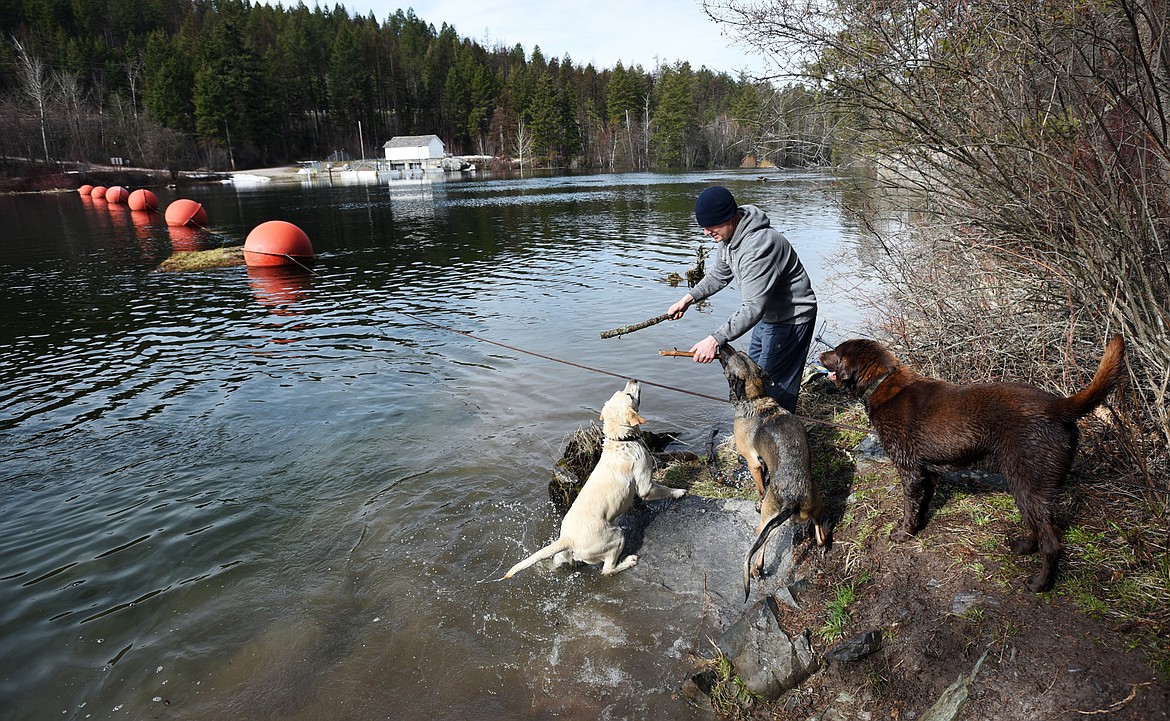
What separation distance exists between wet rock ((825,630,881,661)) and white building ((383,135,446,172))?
118 meters

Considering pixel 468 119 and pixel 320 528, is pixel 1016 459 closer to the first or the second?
pixel 320 528

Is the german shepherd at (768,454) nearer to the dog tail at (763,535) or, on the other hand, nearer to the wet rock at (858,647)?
the dog tail at (763,535)

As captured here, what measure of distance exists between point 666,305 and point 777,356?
10321mm

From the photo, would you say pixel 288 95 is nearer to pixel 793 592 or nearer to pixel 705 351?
pixel 705 351

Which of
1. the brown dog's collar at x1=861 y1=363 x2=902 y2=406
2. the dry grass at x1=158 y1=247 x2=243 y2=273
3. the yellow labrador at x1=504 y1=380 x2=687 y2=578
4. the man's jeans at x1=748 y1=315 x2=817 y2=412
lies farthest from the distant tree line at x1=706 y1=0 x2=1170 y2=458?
the dry grass at x1=158 y1=247 x2=243 y2=273

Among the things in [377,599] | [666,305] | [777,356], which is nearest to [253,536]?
[377,599]

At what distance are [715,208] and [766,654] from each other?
399 centimetres

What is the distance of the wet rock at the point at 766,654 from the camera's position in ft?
13.4

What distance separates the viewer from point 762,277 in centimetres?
589

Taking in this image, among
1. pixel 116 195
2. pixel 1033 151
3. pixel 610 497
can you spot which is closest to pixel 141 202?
pixel 116 195

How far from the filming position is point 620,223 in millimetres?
36188

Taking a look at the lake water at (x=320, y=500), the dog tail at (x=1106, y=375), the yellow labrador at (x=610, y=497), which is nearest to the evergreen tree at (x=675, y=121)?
the lake water at (x=320, y=500)

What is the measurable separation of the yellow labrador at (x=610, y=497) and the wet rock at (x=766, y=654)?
144 centimetres

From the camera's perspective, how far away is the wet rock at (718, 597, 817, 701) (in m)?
4.07
